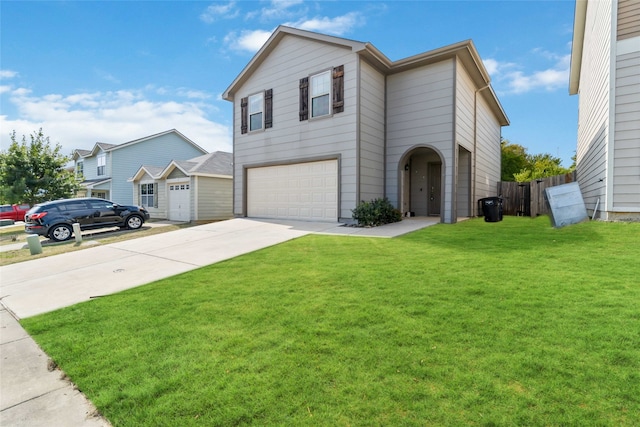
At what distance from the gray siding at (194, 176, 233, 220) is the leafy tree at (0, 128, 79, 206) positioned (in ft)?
29.4

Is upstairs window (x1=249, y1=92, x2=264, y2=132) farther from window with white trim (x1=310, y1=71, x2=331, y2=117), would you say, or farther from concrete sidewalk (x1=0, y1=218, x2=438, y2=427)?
concrete sidewalk (x1=0, y1=218, x2=438, y2=427)

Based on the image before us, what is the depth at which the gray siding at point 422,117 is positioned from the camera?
416 inches

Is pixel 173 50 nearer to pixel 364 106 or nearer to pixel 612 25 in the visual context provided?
pixel 364 106

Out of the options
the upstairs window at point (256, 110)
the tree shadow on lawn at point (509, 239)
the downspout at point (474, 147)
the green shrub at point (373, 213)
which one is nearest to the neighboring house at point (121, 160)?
the upstairs window at point (256, 110)

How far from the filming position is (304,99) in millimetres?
12117

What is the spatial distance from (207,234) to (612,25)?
1279 cm

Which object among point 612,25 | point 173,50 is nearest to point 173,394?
point 612,25

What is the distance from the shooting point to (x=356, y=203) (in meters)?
10.6

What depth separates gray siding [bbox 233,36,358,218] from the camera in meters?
10.8

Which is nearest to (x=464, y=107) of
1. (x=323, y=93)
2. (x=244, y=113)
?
(x=323, y=93)

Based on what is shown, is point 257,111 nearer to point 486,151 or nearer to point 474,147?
point 474,147

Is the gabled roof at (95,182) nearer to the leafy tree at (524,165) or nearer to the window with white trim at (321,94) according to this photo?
the window with white trim at (321,94)

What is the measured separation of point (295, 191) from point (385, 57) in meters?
5.98

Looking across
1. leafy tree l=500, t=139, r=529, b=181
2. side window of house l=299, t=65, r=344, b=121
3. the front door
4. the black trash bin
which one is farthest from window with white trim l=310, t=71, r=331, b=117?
leafy tree l=500, t=139, r=529, b=181
